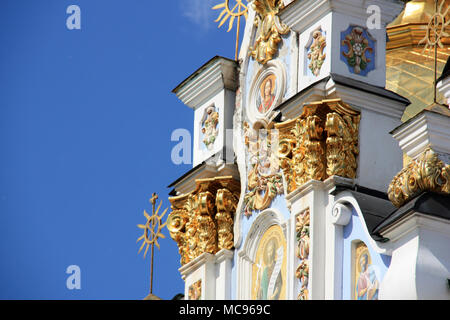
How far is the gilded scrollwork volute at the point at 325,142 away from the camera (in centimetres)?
2175

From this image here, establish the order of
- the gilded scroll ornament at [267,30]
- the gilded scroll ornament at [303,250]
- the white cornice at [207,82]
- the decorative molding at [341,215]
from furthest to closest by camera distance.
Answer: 1. the white cornice at [207,82]
2. the gilded scroll ornament at [267,30]
3. the gilded scroll ornament at [303,250]
4. the decorative molding at [341,215]

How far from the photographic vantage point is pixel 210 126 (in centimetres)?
2477

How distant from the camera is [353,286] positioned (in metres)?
21.0

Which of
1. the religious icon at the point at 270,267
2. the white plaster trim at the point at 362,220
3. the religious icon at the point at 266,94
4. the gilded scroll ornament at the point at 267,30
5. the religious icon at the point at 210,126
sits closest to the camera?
the white plaster trim at the point at 362,220

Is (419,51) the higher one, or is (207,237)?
(419,51)

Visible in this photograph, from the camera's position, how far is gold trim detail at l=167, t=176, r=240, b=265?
23812 mm

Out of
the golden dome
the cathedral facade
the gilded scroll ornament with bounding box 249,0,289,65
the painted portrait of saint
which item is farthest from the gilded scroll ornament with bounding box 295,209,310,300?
the golden dome

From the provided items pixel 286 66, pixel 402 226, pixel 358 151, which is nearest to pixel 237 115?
pixel 286 66

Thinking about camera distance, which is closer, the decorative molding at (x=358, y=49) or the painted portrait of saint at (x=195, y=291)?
the decorative molding at (x=358, y=49)

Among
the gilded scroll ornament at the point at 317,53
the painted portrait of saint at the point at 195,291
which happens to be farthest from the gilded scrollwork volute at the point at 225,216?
the gilded scroll ornament at the point at 317,53

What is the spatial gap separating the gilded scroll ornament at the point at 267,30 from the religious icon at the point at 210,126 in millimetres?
1090

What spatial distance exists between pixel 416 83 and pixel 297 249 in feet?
19.5

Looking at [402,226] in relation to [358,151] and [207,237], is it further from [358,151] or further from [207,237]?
[207,237]

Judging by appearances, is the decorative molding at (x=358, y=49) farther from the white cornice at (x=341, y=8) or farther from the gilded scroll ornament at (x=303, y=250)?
the gilded scroll ornament at (x=303, y=250)
